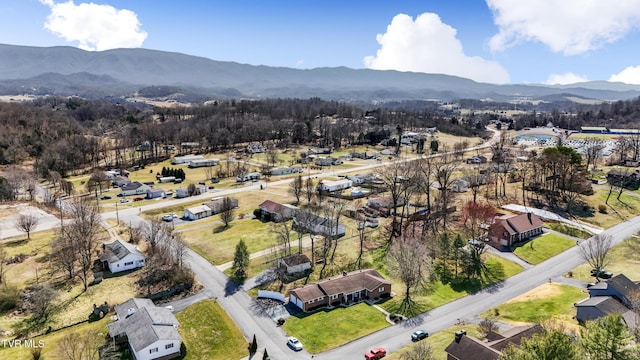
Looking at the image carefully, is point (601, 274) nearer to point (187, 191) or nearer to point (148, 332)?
point (148, 332)

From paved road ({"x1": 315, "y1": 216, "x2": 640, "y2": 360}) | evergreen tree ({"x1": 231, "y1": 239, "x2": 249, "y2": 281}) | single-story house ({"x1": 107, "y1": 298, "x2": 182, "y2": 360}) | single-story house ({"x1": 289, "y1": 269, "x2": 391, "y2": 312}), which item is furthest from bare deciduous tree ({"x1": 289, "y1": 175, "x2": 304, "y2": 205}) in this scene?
single-story house ({"x1": 107, "y1": 298, "x2": 182, "y2": 360})

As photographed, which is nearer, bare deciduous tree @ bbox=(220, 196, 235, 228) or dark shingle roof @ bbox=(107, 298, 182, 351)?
dark shingle roof @ bbox=(107, 298, 182, 351)

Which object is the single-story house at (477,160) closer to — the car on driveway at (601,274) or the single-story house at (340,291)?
the car on driveway at (601,274)

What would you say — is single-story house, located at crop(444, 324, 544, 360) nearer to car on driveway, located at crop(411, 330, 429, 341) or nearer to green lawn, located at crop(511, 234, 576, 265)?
car on driveway, located at crop(411, 330, 429, 341)

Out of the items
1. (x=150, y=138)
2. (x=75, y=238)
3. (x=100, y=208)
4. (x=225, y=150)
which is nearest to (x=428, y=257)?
(x=75, y=238)

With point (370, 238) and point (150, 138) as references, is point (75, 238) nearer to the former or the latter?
point (370, 238)

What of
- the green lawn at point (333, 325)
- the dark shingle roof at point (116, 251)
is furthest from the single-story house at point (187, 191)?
the green lawn at point (333, 325)
